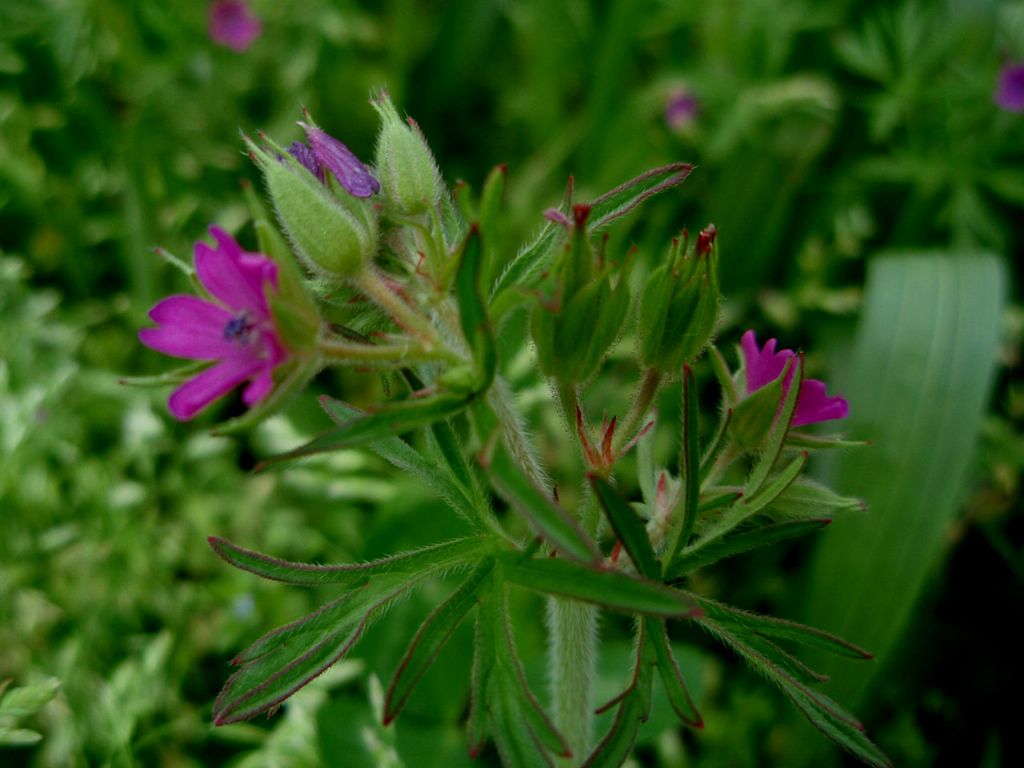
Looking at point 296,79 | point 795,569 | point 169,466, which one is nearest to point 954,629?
point 795,569

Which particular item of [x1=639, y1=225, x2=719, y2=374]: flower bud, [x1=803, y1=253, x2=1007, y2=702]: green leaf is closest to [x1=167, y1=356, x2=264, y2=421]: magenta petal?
[x1=639, y1=225, x2=719, y2=374]: flower bud

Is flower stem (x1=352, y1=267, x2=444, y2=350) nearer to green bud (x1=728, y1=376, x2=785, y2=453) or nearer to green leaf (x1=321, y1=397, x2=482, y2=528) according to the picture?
green leaf (x1=321, y1=397, x2=482, y2=528)

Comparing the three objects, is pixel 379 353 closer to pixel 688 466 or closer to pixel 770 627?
pixel 688 466

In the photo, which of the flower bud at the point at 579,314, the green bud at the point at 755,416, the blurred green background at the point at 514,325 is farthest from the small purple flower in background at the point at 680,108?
the flower bud at the point at 579,314

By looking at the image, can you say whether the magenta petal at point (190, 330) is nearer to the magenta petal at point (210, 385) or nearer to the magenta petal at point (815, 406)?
the magenta petal at point (210, 385)

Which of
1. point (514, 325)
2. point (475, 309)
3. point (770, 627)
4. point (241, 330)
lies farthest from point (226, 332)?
point (514, 325)

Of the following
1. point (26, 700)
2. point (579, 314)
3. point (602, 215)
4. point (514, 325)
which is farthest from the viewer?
point (514, 325)

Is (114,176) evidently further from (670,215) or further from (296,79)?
(670,215)
